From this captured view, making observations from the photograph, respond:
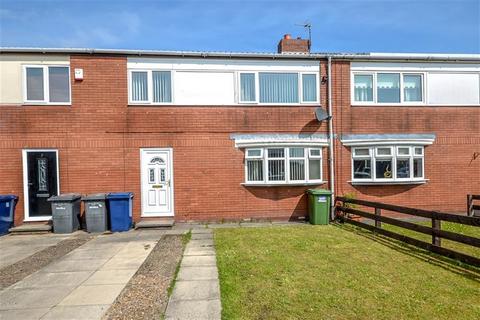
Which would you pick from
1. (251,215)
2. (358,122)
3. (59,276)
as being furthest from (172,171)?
(358,122)

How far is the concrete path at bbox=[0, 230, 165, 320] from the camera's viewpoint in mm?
4328

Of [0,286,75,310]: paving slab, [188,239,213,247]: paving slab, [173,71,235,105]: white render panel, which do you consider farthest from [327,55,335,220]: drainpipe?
[0,286,75,310]: paving slab

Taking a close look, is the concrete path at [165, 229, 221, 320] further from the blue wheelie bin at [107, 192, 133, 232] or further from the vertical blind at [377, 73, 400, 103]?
the vertical blind at [377, 73, 400, 103]

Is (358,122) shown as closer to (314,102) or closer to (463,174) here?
(314,102)

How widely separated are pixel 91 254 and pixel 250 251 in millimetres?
3475

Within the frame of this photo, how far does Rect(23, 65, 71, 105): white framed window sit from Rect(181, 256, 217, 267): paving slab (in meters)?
6.94

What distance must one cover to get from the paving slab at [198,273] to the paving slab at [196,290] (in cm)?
19

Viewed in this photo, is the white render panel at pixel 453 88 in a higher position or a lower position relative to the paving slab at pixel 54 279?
higher

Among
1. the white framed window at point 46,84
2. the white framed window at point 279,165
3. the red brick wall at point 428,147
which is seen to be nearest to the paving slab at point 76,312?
the white framed window at point 279,165

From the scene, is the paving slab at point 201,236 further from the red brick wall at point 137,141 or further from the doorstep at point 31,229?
the doorstep at point 31,229

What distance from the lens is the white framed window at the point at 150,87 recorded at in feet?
35.2

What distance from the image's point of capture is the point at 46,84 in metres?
10.4

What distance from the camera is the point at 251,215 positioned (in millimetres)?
10953

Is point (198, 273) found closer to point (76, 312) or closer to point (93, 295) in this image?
point (93, 295)
